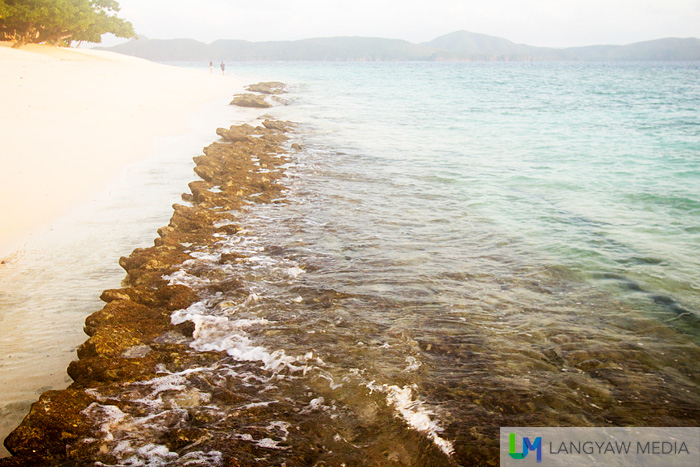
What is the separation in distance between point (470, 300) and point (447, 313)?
0.50 meters

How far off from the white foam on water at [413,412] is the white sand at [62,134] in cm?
583

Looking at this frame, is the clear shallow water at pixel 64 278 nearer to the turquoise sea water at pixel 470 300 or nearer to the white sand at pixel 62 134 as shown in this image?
the white sand at pixel 62 134

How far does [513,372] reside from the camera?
14.7ft

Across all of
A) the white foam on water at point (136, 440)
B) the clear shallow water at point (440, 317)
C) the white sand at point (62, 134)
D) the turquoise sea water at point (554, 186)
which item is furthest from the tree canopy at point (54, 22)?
the white foam on water at point (136, 440)

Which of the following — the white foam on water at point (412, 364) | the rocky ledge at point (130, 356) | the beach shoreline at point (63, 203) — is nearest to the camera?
the rocky ledge at point (130, 356)

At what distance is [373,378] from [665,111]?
33.8 meters

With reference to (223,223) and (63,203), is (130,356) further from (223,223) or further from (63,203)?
(63,203)

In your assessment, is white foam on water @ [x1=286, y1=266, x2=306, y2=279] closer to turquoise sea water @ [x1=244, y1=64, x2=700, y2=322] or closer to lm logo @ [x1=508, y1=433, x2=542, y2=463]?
turquoise sea water @ [x1=244, y1=64, x2=700, y2=322]

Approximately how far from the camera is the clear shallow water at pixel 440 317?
12.5 feet

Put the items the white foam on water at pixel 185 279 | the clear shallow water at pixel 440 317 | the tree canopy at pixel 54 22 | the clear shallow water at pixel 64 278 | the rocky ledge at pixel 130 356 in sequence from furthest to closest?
the tree canopy at pixel 54 22, the white foam on water at pixel 185 279, the clear shallow water at pixel 64 278, the clear shallow water at pixel 440 317, the rocky ledge at pixel 130 356

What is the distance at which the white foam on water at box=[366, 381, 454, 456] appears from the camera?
360 cm

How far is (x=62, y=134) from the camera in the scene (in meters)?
13.0

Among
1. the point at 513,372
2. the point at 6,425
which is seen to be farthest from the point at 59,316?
the point at 513,372

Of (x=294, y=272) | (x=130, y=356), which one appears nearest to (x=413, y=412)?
(x=130, y=356)
